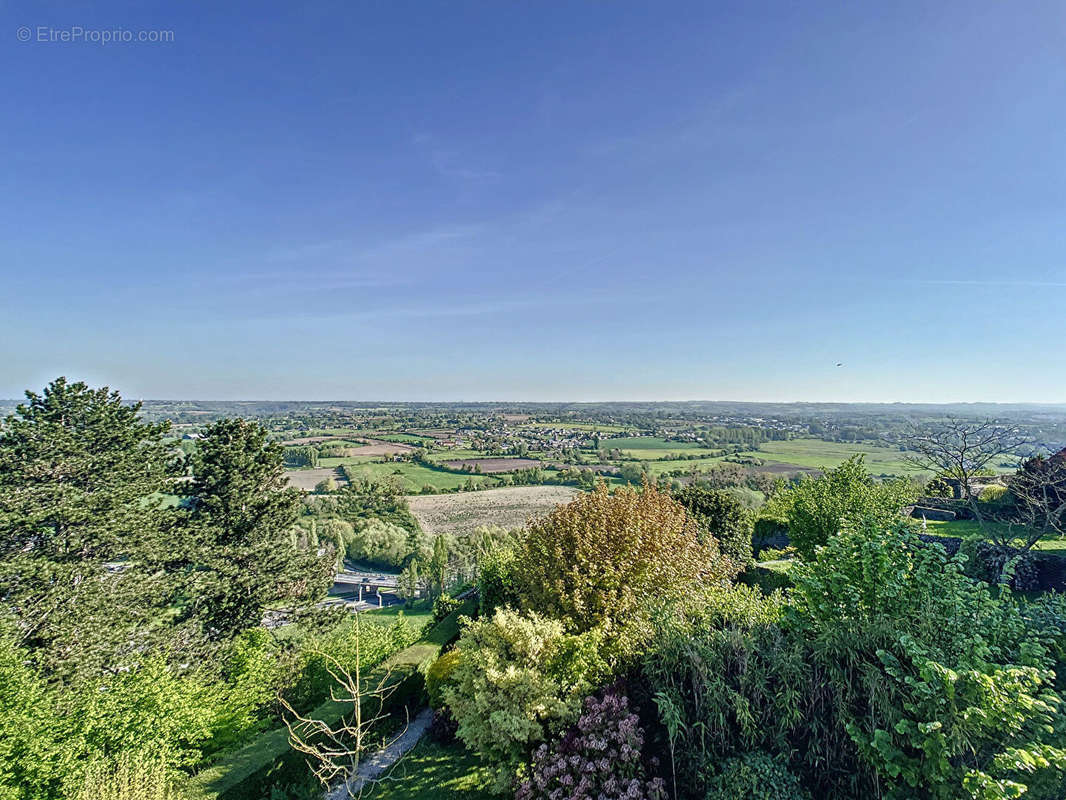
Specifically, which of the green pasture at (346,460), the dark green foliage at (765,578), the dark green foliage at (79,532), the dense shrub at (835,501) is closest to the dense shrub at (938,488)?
the dense shrub at (835,501)

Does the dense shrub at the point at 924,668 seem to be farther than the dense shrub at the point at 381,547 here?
No

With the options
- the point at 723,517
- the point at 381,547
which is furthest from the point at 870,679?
the point at 381,547

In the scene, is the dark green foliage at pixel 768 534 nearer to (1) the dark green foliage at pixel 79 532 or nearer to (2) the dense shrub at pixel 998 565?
(2) the dense shrub at pixel 998 565

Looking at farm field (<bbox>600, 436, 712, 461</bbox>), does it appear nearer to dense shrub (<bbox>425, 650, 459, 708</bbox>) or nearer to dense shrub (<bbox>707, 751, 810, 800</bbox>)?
dense shrub (<bbox>425, 650, 459, 708</bbox>)

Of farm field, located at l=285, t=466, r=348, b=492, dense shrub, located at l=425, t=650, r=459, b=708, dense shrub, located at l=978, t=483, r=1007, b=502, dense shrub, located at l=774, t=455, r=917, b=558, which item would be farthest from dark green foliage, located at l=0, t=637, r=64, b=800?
farm field, located at l=285, t=466, r=348, b=492

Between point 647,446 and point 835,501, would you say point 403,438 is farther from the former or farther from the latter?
point 835,501

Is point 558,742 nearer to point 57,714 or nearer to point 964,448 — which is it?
point 57,714
